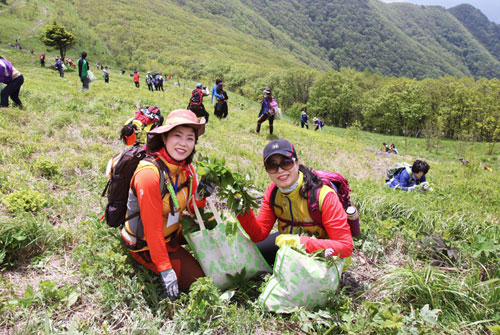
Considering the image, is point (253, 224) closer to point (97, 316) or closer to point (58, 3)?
point (97, 316)

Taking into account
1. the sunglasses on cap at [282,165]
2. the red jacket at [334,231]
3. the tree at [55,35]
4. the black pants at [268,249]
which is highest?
the tree at [55,35]

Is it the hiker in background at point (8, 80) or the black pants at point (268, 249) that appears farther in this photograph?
the hiker in background at point (8, 80)

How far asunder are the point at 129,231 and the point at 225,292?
125 centimetres

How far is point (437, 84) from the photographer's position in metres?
57.4

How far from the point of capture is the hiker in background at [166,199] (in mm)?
2750

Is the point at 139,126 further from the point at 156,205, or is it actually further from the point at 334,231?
the point at 334,231

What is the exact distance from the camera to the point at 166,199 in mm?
2916

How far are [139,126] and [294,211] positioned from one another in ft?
11.7

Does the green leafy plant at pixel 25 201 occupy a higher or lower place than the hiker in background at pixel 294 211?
lower

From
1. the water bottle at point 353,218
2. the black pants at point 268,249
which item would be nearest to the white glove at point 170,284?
the black pants at point 268,249

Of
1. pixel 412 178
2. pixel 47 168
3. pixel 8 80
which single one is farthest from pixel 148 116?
pixel 412 178

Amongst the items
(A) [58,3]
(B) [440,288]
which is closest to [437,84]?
(B) [440,288]

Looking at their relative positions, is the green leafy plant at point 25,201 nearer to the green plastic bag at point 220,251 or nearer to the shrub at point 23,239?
the shrub at point 23,239

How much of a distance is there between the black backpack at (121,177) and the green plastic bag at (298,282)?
1595mm
